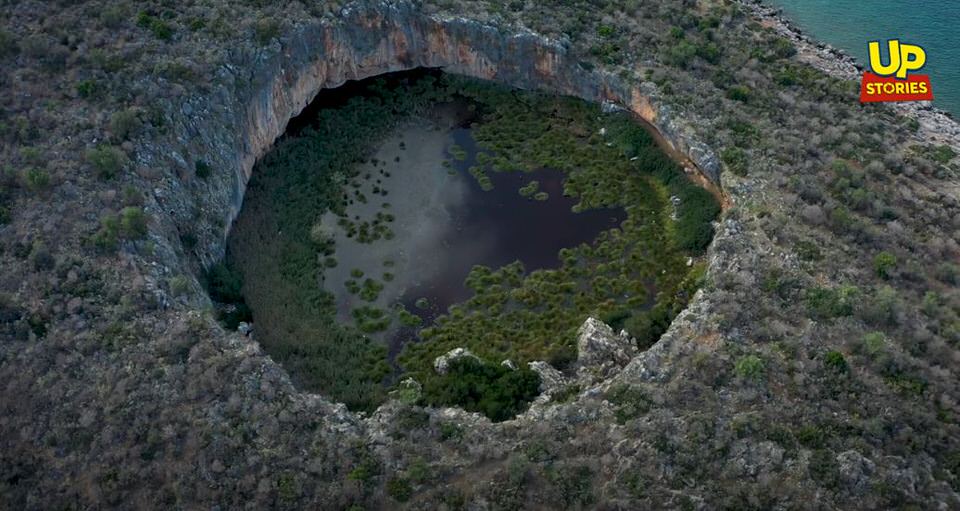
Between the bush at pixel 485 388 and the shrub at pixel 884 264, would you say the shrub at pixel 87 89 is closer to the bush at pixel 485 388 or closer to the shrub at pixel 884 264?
the bush at pixel 485 388

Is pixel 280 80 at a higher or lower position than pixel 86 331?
higher

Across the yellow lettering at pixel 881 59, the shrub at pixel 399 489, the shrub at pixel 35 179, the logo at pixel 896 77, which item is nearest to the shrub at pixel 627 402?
the shrub at pixel 399 489

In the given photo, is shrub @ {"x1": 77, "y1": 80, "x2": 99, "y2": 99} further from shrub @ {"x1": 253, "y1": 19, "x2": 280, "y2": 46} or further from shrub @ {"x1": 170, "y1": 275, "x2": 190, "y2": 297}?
shrub @ {"x1": 170, "y1": 275, "x2": 190, "y2": 297}

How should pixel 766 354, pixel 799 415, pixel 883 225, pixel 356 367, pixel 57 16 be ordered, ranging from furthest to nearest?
1. pixel 57 16
2. pixel 883 225
3. pixel 356 367
4. pixel 766 354
5. pixel 799 415

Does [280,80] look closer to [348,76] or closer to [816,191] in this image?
[348,76]

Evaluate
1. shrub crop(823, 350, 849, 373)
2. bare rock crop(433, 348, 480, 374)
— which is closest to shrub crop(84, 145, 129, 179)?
bare rock crop(433, 348, 480, 374)

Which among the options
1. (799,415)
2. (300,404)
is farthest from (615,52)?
(300,404)
